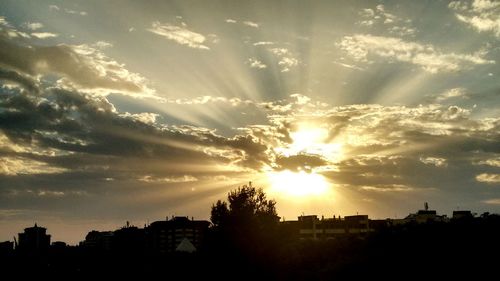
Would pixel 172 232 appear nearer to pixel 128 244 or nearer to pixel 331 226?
pixel 331 226

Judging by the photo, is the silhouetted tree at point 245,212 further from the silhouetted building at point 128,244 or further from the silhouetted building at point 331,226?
the silhouetted building at point 331,226

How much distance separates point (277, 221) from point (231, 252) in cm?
785

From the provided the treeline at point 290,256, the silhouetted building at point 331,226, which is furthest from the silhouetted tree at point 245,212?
the silhouetted building at point 331,226

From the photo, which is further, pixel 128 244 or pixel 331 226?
pixel 331 226

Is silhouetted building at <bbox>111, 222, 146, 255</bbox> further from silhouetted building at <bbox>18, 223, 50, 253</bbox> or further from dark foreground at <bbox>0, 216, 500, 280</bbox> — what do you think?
silhouetted building at <bbox>18, 223, 50, 253</bbox>

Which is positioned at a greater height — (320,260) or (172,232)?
(320,260)

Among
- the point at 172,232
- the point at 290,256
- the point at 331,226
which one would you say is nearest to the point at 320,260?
the point at 290,256

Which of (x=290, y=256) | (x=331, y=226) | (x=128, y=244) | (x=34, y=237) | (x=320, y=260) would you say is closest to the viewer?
(x=320, y=260)

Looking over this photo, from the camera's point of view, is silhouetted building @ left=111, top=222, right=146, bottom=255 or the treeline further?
silhouetted building @ left=111, top=222, right=146, bottom=255

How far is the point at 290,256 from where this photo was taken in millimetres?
50219

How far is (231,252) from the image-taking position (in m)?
50.6

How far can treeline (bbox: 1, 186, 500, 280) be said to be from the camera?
30844mm

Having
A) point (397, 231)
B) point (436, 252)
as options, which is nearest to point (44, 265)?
point (397, 231)

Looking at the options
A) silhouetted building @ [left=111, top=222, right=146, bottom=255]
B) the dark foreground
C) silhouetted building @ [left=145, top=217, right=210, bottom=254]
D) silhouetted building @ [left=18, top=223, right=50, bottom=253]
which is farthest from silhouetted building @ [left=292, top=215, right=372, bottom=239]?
silhouetted building @ [left=18, top=223, right=50, bottom=253]
